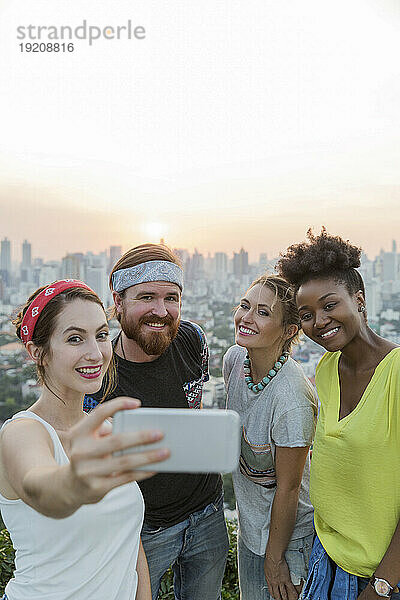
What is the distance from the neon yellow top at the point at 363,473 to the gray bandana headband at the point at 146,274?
70 centimetres

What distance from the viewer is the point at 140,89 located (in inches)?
120

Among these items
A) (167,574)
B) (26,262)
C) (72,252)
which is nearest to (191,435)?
(167,574)

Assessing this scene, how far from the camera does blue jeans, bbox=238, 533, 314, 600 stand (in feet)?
6.13

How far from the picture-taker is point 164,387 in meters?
1.95

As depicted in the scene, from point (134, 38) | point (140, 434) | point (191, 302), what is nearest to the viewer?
point (140, 434)

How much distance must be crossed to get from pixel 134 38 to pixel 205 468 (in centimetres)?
256

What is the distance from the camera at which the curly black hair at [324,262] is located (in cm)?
163

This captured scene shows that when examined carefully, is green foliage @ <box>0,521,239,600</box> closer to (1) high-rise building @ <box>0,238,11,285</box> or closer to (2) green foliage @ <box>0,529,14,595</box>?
(2) green foliage @ <box>0,529,14,595</box>

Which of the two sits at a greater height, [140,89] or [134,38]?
[134,38]

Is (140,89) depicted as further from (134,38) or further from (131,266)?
(131,266)

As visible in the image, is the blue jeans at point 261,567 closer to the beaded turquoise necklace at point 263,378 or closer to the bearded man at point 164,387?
the bearded man at point 164,387

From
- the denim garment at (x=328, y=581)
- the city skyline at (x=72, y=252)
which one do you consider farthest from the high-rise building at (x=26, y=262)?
the denim garment at (x=328, y=581)

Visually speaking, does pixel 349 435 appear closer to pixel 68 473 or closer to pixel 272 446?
pixel 272 446

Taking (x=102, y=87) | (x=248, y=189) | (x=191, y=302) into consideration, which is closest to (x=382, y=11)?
(x=248, y=189)
